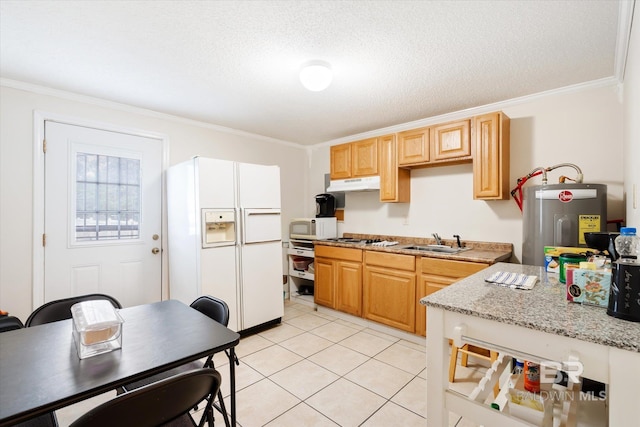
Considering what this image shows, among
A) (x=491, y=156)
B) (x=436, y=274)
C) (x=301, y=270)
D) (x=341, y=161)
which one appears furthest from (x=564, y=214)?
(x=301, y=270)

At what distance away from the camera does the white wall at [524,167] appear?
8.06 feet

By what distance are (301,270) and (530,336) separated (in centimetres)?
336

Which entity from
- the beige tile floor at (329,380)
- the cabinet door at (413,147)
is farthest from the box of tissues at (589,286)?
the cabinet door at (413,147)

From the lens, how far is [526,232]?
240 cm


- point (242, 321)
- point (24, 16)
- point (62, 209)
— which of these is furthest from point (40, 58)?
point (242, 321)

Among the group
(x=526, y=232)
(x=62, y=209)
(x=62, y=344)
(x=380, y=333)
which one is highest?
(x=62, y=209)

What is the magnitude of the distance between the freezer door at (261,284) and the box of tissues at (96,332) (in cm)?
181

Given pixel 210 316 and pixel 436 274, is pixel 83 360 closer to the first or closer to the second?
pixel 210 316

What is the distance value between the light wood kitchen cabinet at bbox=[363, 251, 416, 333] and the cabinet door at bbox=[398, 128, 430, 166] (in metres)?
1.08

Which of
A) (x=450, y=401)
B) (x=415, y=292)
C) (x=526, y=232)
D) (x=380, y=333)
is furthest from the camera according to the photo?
(x=380, y=333)

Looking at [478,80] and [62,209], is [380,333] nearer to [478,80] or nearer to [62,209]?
[478,80]

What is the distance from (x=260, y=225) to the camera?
3244 mm

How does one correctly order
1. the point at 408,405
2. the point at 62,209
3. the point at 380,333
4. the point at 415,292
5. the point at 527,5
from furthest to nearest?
1. the point at 380,333
2. the point at 415,292
3. the point at 62,209
4. the point at 408,405
5. the point at 527,5

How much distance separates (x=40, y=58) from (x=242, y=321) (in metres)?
2.70
